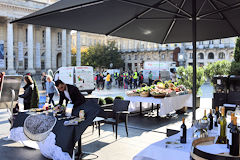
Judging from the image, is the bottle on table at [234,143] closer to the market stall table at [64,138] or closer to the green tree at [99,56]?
the market stall table at [64,138]

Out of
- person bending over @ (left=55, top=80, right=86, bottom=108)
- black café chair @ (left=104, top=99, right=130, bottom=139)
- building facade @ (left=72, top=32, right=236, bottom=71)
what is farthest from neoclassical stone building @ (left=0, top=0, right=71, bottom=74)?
person bending over @ (left=55, top=80, right=86, bottom=108)

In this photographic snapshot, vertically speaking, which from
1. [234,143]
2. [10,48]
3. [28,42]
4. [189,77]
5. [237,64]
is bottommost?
[234,143]

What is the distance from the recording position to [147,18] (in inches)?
197

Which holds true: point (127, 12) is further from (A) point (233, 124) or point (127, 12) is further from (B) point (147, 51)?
(B) point (147, 51)

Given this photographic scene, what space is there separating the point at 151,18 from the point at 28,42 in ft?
142

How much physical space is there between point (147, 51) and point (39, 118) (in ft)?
196

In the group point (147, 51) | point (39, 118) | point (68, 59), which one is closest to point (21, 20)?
point (39, 118)

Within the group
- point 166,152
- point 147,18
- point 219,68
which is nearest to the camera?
point 166,152

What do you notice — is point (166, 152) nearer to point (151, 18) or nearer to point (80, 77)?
point (151, 18)

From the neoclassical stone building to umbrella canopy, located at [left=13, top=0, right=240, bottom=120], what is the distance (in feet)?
125

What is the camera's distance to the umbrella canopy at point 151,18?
3900mm

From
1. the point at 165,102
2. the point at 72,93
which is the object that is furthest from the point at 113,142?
the point at 165,102

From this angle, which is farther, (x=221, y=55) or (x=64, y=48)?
(x=64, y=48)

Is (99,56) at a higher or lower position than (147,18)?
higher
